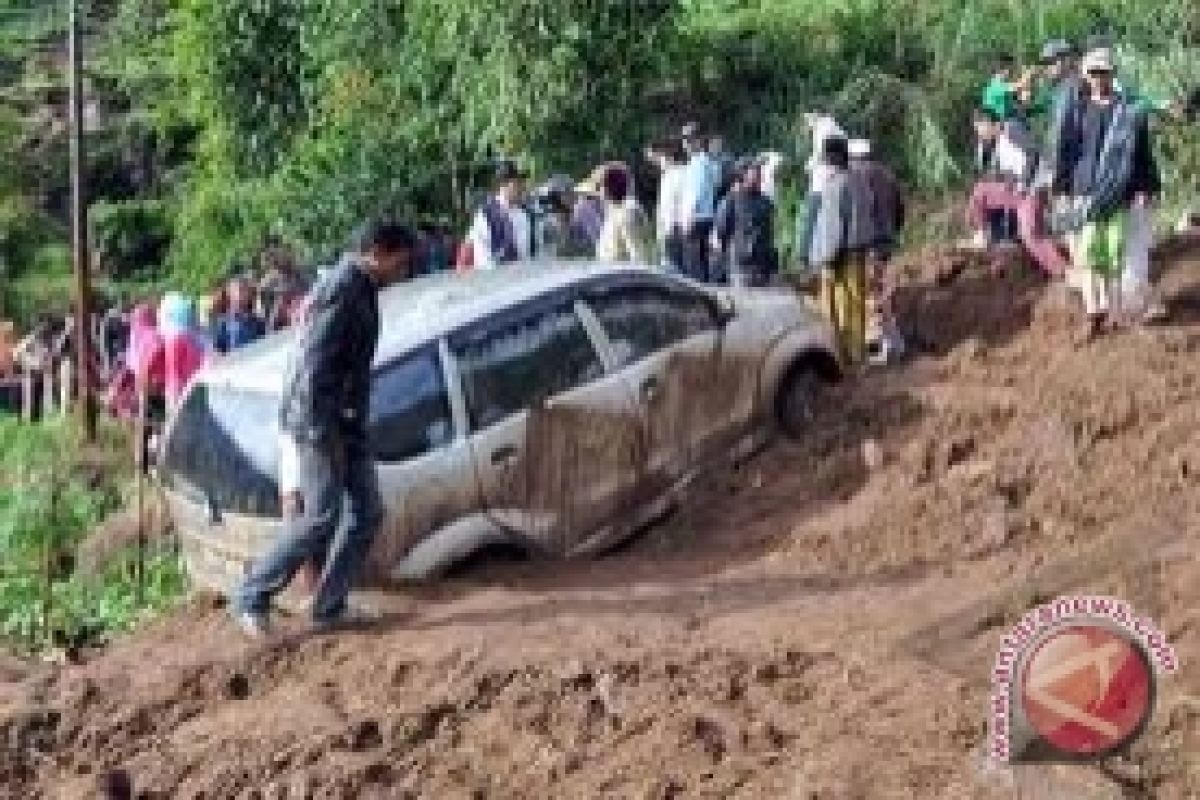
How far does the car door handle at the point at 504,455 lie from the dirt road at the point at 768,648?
530 mm

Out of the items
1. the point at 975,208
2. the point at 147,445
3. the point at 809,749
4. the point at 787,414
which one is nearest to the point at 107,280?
the point at 147,445

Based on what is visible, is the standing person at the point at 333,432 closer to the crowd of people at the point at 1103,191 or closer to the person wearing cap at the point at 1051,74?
the crowd of people at the point at 1103,191

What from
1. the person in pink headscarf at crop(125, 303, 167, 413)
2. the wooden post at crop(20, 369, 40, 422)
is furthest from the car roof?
the wooden post at crop(20, 369, 40, 422)

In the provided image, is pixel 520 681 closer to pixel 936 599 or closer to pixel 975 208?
pixel 936 599

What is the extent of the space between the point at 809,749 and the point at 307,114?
17.5m

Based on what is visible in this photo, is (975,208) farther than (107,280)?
No

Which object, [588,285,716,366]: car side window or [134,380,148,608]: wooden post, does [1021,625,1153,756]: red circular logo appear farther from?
[134,380,148,608]: wooden post

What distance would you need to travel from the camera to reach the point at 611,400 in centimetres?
1190

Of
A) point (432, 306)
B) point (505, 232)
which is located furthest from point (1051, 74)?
point (432, 306)

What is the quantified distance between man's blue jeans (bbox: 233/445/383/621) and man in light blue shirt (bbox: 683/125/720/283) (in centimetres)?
576

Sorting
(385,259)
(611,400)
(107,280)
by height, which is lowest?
(107,280)

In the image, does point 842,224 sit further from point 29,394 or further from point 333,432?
point 29,394

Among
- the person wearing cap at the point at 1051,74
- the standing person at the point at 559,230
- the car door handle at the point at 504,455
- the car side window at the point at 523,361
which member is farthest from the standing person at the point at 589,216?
the car door handle at the point at 504,455

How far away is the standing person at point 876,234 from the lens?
13797 mm
